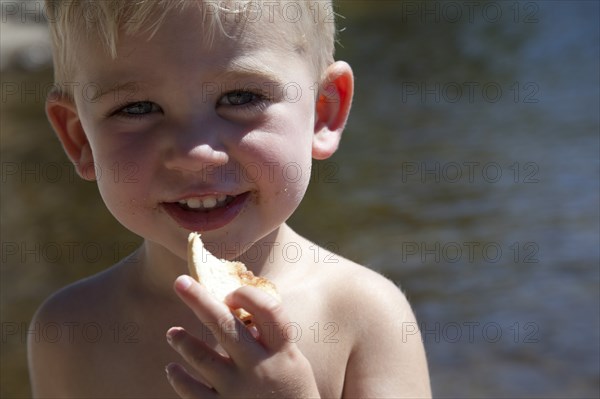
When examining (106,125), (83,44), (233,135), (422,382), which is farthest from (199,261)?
(422,382)

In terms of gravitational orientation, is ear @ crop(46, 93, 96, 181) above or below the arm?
above

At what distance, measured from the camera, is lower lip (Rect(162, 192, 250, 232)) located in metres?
2.21

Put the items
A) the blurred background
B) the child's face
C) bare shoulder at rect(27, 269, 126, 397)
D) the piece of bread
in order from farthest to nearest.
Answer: the blurred background → bare shoulder at rect(27, 269, 126, 397) → the child's face → the piece of bread

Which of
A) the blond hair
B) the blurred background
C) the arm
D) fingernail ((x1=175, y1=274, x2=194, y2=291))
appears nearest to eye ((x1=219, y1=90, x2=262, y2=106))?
the blond hair

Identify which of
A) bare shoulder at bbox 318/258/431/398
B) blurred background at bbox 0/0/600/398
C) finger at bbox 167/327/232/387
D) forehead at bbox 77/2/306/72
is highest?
forehead at bbox 77/2/306/72

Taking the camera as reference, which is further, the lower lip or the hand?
the lower lip

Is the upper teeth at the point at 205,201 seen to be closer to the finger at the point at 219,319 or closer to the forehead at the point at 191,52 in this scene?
the forehead at the point at 191,52

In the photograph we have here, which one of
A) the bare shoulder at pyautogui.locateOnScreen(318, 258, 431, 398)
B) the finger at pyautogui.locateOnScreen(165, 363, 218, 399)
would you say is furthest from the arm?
the finger at pyautogui.locateOnScreen(165, 363, 218, 399)

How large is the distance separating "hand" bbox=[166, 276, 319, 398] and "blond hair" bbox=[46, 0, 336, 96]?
0.67m

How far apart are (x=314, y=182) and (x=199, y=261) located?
5191 millimetres

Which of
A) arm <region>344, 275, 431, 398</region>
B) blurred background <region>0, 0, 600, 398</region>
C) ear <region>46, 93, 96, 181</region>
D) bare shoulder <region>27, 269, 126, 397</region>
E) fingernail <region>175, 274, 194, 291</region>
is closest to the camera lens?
fingernail <region>175, 274, 194, 291</region>

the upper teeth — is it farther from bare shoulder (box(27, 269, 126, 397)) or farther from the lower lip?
bare shoulder (box(27, 269, 126, 397))

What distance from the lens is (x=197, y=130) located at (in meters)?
2.15

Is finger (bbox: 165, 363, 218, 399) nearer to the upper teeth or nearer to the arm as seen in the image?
the upper teeth
